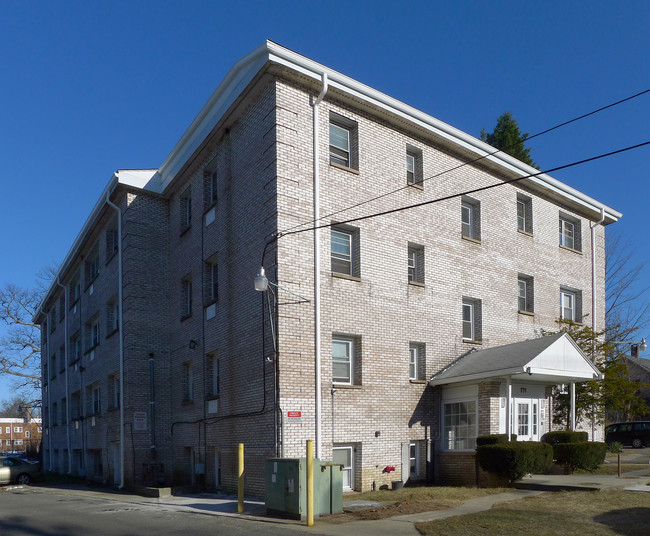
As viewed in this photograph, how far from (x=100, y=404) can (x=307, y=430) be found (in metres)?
13.8

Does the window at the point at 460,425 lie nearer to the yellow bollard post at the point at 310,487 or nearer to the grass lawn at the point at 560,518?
the grass lawn at the point at 560,518

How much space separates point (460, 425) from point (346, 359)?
4.09 meters

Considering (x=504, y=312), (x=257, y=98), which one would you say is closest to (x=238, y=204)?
(x=257, y=98)

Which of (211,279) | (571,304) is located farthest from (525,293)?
(211,279)

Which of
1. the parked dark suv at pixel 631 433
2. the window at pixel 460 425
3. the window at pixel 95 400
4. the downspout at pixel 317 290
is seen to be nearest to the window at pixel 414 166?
the downspout at pixel 317 290

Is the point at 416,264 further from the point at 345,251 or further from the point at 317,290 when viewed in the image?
the point at 317,290

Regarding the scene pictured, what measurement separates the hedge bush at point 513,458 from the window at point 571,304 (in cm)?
911

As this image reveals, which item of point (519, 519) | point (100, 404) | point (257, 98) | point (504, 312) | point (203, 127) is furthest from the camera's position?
point (100, 404)

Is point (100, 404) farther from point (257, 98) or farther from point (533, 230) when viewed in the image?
point (533, 230)

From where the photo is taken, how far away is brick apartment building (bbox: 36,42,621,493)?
16.7m

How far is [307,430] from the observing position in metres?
16.0

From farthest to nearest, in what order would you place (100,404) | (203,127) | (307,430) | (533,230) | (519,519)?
(100,404) < (533,230) < (203,127) < (307,430) < (519,519)

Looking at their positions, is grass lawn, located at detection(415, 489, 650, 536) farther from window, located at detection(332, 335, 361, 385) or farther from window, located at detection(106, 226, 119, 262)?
window, located at detection(106, 226, 119, 262)

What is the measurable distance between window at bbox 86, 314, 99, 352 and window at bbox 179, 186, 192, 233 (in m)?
8.25
